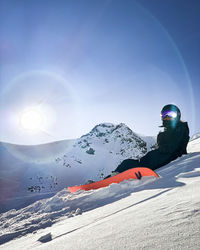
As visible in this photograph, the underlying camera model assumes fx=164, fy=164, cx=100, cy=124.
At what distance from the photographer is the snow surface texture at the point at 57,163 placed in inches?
534

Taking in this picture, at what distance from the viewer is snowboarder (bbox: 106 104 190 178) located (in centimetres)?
380

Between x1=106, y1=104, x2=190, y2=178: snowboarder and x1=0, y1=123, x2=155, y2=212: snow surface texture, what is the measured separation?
712 cm

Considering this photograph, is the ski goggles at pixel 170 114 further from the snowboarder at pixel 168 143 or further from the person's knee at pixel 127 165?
the person's knee at pixel 127 165

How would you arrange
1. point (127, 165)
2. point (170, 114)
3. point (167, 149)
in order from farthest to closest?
point (170, 114) → point (167, 149) → point (127, 165)

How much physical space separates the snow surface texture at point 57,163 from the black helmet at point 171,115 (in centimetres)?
778

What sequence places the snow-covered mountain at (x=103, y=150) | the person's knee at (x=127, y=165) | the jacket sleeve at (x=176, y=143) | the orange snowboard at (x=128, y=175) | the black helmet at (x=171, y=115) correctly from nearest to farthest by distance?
the orange snowboard at (x=128, y=175) < the person's knee at (x=127, y=165) < the jacket sleeve at (x=176, y=143) < the black helmet at (x=171, y=115) < the snow-covered mountain at (x=103, y=150)

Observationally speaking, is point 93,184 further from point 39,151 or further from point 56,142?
point 56,142

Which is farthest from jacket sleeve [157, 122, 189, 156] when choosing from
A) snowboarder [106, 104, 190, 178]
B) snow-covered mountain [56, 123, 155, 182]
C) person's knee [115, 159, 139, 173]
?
snow-covered mountain [56, 123, 155, 182]

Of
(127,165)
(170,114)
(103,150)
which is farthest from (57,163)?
(170,114)

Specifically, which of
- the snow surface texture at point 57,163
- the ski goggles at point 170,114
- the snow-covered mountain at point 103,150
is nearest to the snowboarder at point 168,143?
the ski goggles at point 170,114

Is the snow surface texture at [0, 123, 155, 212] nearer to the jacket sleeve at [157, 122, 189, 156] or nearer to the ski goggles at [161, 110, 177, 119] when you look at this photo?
the jacket sleeve at [157, 122, 189, 156]

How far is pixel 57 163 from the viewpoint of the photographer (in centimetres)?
1969

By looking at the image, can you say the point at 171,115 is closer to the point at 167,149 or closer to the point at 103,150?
the point at 167,149

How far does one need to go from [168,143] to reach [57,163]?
17.6m
